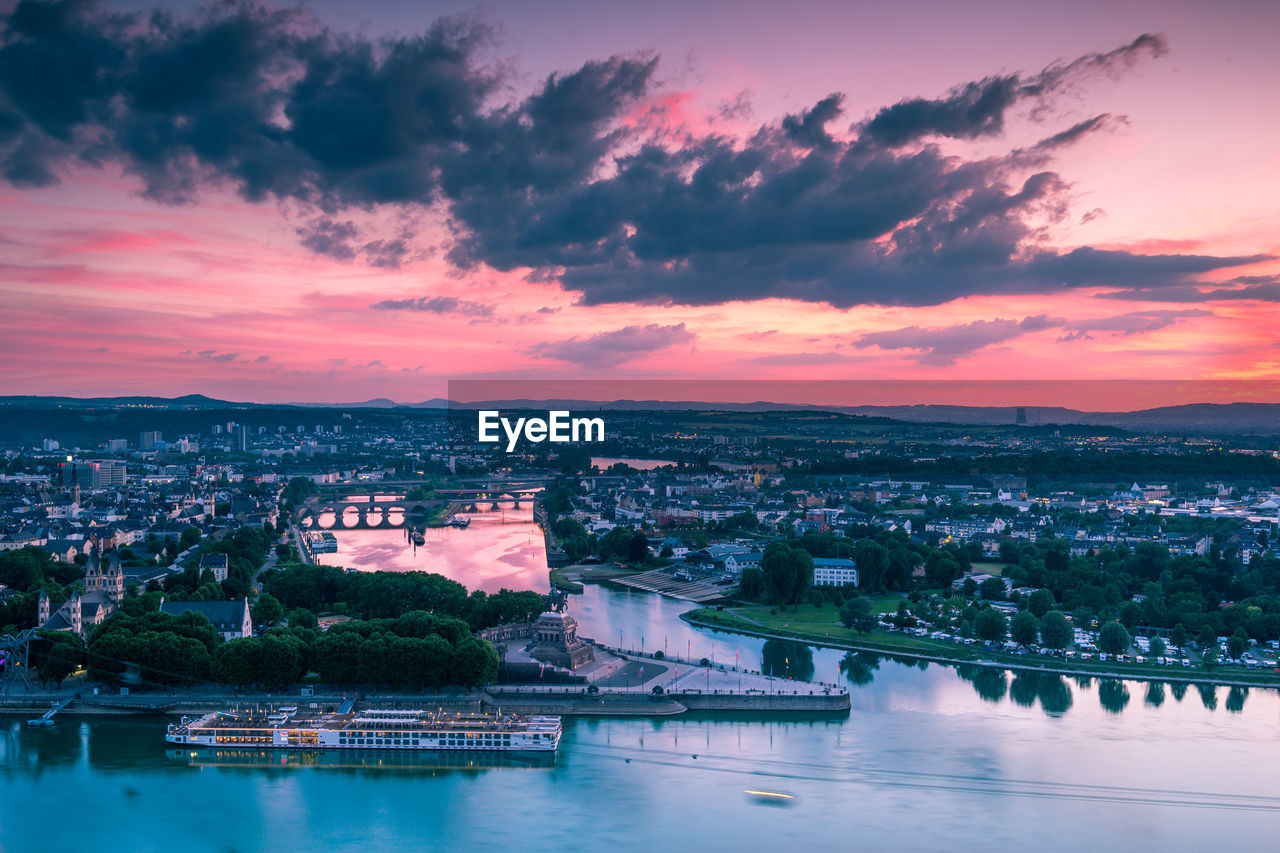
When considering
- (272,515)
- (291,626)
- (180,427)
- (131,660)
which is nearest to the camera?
(131,660)

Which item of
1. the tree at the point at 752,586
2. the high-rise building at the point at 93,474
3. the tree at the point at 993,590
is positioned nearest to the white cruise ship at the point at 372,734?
the tree at the point at 752,586

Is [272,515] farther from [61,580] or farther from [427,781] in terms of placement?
[427,781]

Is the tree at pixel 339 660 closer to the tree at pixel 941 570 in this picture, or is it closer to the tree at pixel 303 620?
the tree at pixel 303 620

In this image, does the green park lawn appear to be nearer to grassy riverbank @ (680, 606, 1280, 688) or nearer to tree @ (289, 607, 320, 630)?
grassy riverbank @ (680, 606, 1280, 688)

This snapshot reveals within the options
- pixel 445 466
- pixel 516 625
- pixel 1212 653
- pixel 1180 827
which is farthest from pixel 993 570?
pixel 445 466

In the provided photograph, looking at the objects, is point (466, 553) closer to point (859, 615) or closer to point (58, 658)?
point (859, 615)

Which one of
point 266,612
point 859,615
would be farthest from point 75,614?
point 859,615
